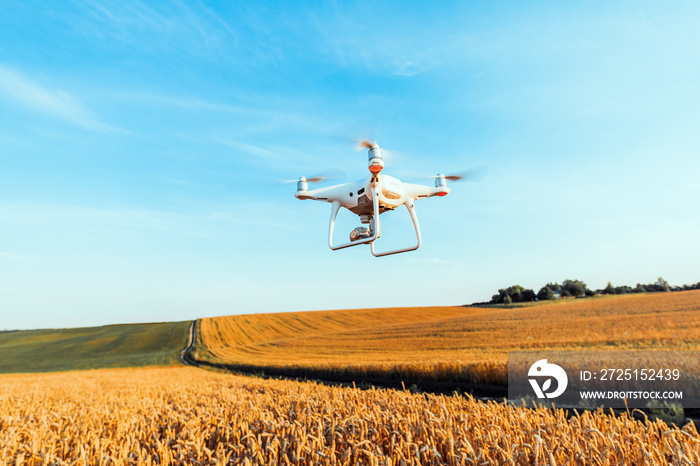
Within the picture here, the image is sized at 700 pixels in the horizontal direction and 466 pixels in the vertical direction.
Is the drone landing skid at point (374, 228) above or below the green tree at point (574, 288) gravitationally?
above

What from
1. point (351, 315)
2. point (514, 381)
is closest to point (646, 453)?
point (514, 381)

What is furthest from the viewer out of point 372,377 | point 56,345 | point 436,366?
point 56,345

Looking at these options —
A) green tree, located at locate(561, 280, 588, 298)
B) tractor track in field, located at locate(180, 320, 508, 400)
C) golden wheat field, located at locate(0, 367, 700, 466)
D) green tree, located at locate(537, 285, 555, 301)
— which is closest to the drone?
tractor track in field, located at locate(180, 320, 508, 400)

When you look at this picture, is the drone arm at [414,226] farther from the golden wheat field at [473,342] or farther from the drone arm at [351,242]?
the golden wheat field at [473,342]

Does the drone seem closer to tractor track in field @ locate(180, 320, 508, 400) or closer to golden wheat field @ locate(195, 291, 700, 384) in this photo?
tractor track in field @ locate(180, 320, 508, 400)

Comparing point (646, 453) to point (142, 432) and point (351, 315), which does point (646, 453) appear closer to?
point (142, 432)

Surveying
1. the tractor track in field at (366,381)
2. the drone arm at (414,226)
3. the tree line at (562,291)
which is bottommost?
the tractor track in field at (366,381)

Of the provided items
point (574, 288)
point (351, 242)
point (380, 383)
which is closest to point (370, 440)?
point (351, 242)

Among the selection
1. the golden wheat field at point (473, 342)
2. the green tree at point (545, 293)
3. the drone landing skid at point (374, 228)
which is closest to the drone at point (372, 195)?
the drone landing skid at point (374, 228)
